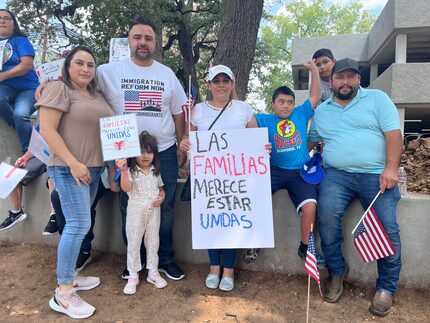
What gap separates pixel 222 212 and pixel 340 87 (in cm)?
162

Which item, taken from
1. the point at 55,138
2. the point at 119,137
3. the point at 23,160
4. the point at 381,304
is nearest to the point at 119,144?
the point at 119,137

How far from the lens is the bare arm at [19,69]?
4.41m

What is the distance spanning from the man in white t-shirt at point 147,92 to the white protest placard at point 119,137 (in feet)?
1.22

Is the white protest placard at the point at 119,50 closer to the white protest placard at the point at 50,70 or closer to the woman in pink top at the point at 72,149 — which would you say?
the white protest placard at the point at 50,70

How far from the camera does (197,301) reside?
3.46 m

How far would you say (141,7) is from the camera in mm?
11883

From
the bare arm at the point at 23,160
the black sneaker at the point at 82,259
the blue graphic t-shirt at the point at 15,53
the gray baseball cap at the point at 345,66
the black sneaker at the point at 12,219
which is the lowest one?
the black sneaker at the point at 82,259

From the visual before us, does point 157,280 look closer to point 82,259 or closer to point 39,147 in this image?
point 82,259

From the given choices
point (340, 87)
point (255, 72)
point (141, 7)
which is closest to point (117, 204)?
point (340, 87)

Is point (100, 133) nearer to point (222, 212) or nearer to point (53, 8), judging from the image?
point (222, 212)

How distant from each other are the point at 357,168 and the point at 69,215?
2.54m

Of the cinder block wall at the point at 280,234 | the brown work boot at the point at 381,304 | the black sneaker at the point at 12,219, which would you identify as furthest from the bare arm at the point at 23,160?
the brown work boot at the point at 381,304

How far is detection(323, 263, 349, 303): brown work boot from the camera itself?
3414 mm

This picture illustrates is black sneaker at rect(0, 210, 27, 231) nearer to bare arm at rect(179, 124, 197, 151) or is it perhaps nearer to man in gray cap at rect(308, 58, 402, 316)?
bare arm at rect(179, 124, 197, 151)
